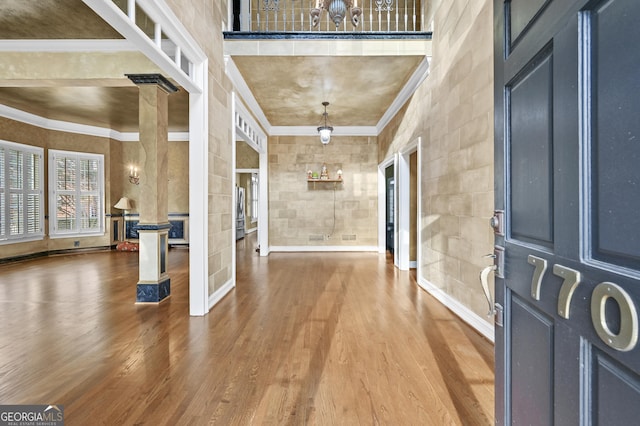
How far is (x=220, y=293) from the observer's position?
3473 millimetres

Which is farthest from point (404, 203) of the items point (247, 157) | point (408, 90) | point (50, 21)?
point (247, 157)

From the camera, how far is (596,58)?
0.64 meters

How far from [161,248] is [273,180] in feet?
12.3

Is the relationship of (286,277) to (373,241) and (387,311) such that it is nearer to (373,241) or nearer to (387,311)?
(387,311)

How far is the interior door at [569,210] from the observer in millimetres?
572

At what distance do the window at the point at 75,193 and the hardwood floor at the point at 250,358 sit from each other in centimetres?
334

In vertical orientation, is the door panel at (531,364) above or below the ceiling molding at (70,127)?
below

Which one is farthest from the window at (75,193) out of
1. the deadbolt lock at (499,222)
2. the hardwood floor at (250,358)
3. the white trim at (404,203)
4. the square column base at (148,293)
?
the deadbolt lock at (499,222)

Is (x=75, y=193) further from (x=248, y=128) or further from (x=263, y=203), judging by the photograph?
(x=248, y=128)

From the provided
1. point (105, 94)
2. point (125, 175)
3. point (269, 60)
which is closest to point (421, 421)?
point (269, 60)

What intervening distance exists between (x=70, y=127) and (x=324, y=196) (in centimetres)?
601

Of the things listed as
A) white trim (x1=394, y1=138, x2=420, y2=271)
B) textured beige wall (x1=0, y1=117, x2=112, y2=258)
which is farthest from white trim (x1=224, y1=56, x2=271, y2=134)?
textured beige wall (x1=0, y1=117, x2=112, y2=258)

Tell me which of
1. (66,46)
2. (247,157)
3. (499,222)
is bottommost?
(499,222)

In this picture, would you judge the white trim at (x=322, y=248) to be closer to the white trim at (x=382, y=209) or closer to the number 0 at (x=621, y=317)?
the white trim at (x=382, y=209)
